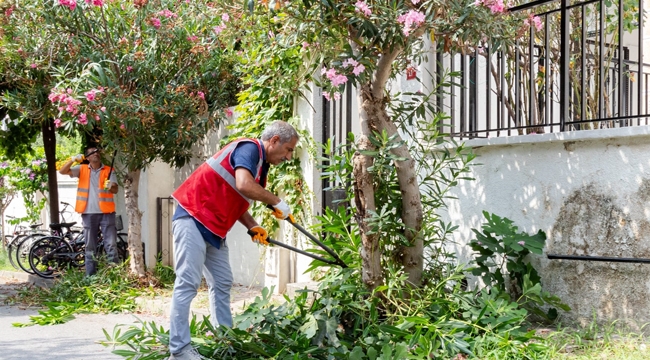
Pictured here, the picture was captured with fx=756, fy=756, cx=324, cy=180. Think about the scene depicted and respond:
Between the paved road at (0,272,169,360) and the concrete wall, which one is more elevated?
the concrete wall

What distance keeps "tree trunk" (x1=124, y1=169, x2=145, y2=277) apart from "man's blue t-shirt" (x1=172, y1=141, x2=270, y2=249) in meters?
4.42

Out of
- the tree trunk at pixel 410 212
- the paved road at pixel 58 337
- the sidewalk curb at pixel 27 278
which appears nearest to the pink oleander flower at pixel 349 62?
the tree trunk at pixel 410 212

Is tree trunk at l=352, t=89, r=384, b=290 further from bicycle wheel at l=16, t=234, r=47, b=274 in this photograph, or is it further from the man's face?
bicycle wheel at l=16, t=234, r=47, b=274

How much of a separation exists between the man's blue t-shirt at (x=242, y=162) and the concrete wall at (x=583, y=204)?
2.05m

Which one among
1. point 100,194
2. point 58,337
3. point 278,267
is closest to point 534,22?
point 278,267

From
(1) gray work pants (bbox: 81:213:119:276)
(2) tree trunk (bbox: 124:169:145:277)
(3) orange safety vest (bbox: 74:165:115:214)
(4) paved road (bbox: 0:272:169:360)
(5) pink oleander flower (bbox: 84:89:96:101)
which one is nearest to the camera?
(4) paved road (bbox: 0:272:169:360)

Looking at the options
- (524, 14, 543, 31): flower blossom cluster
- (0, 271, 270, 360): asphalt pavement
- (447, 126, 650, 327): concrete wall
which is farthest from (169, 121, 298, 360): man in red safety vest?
(524, 14, 543, 31): flower blossom cluster

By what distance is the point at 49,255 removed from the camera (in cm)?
1125

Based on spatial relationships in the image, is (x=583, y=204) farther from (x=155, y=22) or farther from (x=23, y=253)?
(x=23, y=253)

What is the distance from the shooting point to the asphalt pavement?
608 cm

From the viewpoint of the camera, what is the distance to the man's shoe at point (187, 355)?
4.97 meters

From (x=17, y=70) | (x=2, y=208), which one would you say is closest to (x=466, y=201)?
(x=17, y=70)

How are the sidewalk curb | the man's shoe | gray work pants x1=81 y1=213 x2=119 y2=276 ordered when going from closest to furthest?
the man's shoe
gray work pants x1=81 y1=213 x2=119 y2=276
the sidewalk curb

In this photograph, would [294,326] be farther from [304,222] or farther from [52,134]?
[52,134]
